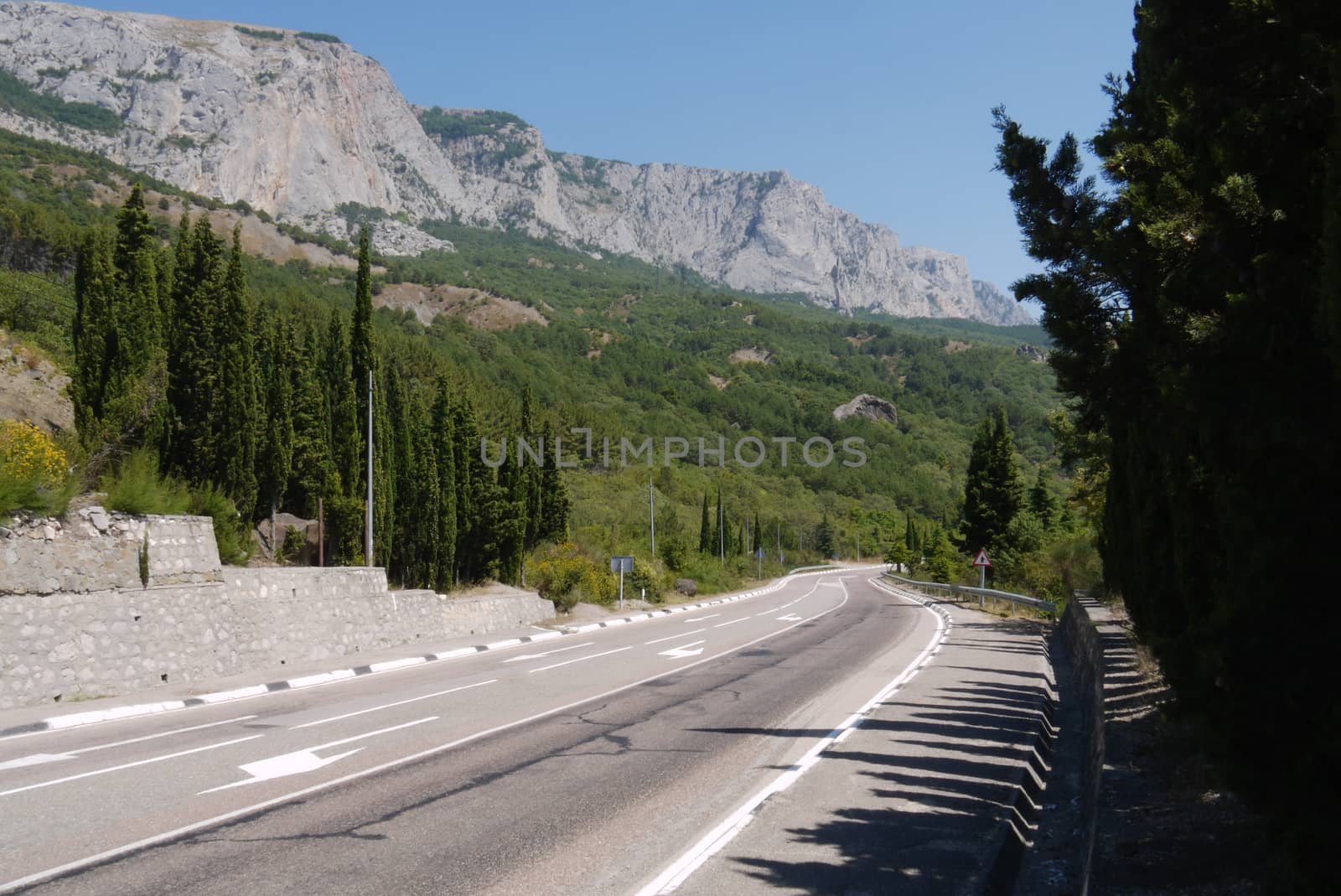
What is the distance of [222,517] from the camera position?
2127 centimetres

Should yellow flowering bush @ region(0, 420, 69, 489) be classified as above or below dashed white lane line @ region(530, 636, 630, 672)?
above

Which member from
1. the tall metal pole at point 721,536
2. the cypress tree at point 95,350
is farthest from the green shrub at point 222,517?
the tall metal pole at point 721,536

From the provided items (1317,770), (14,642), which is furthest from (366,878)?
(14,642)

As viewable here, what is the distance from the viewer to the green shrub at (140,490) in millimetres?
15938

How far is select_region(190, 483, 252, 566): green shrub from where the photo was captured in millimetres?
20891

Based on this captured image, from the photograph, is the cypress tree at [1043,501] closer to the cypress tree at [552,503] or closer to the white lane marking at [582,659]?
the cypress tree at [552,503]

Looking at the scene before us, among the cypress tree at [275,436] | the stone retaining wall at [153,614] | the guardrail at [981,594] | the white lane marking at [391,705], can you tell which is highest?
the cypress tree at [275,436]

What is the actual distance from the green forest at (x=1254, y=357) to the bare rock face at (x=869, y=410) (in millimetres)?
149432

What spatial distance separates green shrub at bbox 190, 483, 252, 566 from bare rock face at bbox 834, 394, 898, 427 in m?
138

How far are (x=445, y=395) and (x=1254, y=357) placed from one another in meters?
29.6

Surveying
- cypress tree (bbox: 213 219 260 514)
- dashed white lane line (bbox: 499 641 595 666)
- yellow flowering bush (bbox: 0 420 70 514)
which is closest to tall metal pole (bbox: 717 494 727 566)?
dashed white lane line (bbox: 499 641 595 666)

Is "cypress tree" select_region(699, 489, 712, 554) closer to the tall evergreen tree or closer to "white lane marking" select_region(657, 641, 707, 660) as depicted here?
the tall evergreen tree

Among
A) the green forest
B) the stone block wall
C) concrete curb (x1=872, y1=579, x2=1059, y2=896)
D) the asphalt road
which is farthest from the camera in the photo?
the stone block wall

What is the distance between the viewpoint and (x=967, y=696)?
14094 mm
